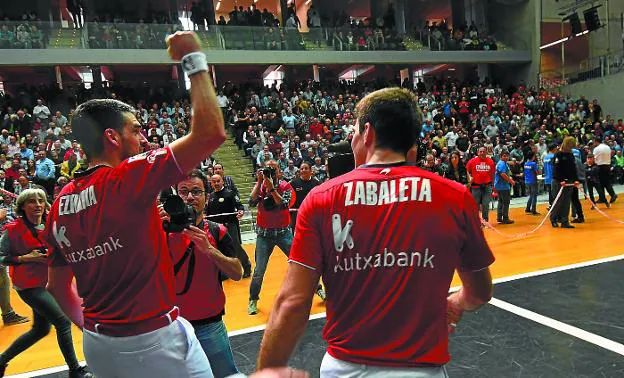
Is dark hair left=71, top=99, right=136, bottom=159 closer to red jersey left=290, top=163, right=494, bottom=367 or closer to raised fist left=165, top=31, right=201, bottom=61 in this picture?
raised fist left=165, top=31, right=201, bottom=61

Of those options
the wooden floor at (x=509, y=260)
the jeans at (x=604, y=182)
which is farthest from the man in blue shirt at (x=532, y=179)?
the jeans at (x=604, y=182)

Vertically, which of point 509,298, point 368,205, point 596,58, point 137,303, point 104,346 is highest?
point 596,58

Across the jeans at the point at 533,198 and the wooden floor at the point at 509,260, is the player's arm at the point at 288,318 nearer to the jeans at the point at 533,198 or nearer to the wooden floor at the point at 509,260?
the wooden floor at the point at 509,260

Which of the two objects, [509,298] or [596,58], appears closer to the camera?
[509,298]

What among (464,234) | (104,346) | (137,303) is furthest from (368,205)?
(104,346)

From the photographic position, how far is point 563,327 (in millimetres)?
4586

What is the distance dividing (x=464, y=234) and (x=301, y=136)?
50.4ft

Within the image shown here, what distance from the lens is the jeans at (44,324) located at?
3.87 meters

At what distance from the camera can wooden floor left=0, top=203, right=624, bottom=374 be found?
4.95 metres

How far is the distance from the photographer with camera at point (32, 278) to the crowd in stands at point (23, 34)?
15266 mm

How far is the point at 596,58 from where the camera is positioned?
23.2 meters

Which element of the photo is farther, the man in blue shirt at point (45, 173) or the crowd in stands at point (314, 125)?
the crowd in stands at point (314, 125)

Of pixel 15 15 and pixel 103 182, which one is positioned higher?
Result: pixel 15 15

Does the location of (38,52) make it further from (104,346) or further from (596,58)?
(596,58)
